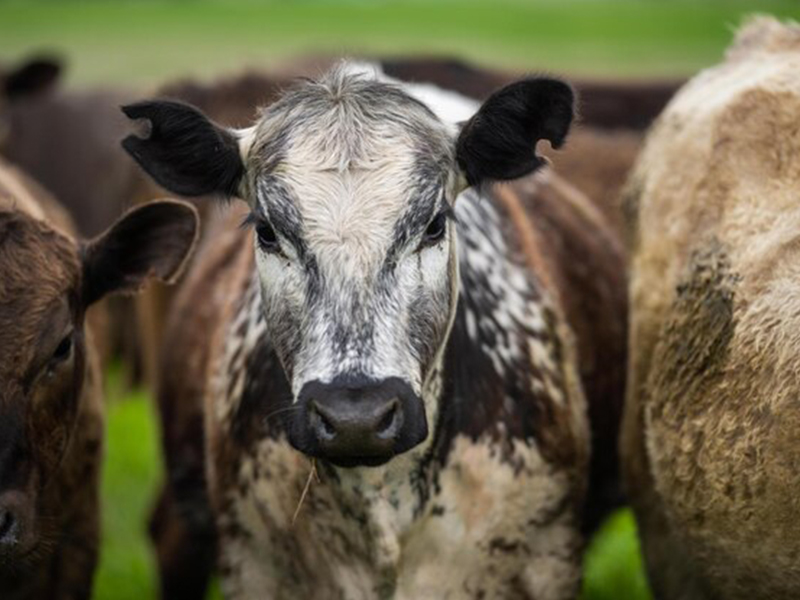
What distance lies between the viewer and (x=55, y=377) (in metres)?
5.65

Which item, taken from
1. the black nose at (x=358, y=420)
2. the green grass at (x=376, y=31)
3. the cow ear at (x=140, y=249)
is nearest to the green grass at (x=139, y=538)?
the cow ear at (x=140, y=249)

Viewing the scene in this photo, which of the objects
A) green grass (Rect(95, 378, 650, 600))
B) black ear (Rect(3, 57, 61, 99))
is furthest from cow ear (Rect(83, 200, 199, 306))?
black ear (Rect(3, 57, 61, 99))

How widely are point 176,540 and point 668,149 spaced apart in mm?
3250

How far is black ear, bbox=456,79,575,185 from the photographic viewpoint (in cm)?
523

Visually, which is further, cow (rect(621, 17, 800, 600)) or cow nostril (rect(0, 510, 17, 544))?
cow nostril (rect(0, 510, 17, 544))

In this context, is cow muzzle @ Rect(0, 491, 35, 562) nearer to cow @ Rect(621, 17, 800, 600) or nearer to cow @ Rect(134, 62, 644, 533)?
cow @ Rect(621, 17, 800, 600)

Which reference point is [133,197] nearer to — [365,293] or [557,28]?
[365,293]

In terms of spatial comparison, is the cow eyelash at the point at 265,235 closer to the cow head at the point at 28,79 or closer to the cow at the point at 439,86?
the cow at the point at 439,86

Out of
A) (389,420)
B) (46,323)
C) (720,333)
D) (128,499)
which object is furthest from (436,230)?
(128,499)

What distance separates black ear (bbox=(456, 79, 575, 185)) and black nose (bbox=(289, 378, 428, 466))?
0.94 meters

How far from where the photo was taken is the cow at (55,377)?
17.7 feet

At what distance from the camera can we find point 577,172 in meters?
9.16

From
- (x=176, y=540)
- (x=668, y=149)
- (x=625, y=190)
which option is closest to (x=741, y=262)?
(x=668, y=149)

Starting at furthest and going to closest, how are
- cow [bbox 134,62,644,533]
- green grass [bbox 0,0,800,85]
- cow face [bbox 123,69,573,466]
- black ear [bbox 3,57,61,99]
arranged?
green grass [bbox 0,0,800,85] → black ear [bbox 3,57,61,99] → cow [bbox 134,62,644,533] → cow face [bbox 123,69,573,466]
